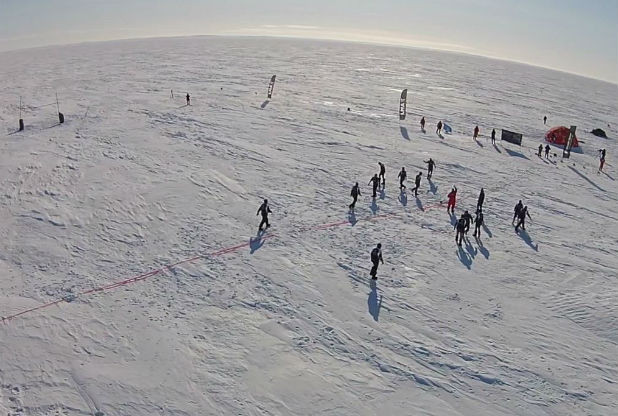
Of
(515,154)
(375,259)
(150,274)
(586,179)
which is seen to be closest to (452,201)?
(375,259)

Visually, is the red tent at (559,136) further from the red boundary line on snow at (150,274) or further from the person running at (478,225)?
the red boundary line on snow at (150,274)

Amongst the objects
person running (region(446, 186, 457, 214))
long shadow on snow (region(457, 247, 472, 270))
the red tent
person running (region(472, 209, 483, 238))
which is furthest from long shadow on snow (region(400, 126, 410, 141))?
long shadow on snow (region(457, 247, 472, 270))

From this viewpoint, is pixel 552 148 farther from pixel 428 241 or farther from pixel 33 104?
pixel 33 104

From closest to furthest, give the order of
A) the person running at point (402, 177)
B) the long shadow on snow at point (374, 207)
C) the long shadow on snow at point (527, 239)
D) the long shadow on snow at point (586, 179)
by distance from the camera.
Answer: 1. the long shadow on snow at point (527, 239)
2. the long shadow on snow at point (374, 207)
3. the person running at point (402, 177)
4. the long shadow on snow at point (586, 179)

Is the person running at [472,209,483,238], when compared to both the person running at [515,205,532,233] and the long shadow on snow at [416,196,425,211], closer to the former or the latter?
the person running at [515,205,532,233]

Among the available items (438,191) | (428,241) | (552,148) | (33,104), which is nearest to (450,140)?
(552,148)

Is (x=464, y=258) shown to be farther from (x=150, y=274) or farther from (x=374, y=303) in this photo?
(x=150, y=274)

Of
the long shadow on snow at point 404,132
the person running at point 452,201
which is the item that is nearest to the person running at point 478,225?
the person running at point 452,201
